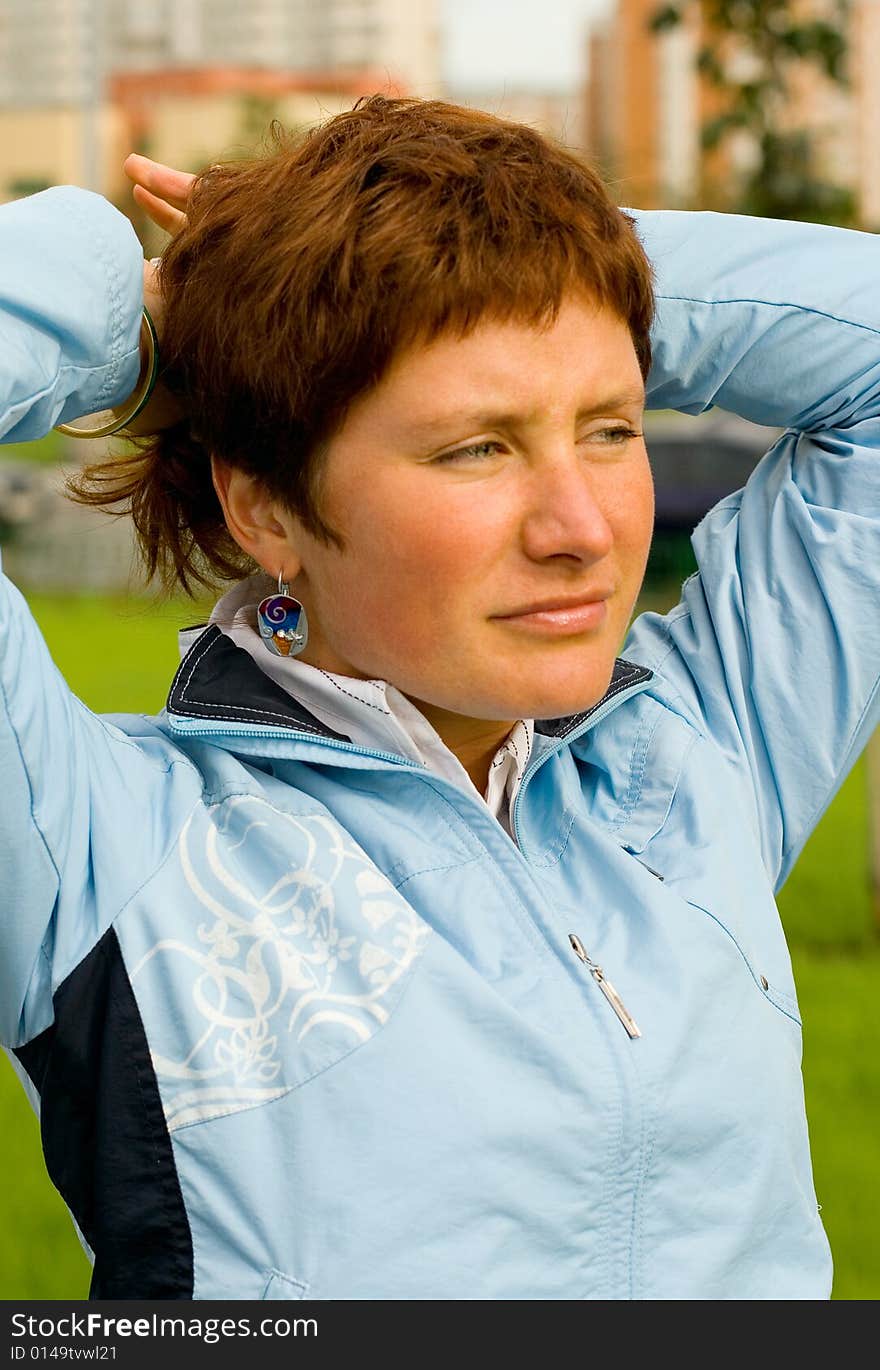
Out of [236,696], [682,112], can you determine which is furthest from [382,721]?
[682,112]

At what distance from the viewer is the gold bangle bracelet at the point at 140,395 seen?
6.24ft

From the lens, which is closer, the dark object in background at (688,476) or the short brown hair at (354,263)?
the short brown hair at (354,263)

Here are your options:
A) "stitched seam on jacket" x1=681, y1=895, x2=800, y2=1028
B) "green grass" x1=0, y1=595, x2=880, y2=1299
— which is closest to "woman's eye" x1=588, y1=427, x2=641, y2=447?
"stitched seam on jacket" x1=681, y1=895, x2=800, y2=1028

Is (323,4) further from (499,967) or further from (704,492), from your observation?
(499,967)

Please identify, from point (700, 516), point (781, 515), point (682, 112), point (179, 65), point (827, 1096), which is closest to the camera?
point (781, 515)

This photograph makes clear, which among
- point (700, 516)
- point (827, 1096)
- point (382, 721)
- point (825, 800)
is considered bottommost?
point (700, 516)

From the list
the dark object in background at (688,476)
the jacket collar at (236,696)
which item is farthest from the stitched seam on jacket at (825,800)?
the dark object in background at (688,476)

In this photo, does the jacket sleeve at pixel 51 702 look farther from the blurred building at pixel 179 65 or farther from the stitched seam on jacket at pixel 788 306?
the blurred building at pixel 179 65

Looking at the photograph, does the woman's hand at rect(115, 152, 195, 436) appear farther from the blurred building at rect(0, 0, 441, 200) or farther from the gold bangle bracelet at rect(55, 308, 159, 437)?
the blurred building at rect(0, 0, 441, 200)

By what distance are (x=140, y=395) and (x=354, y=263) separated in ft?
1.12

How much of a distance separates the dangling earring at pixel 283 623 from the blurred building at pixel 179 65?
51988 mm

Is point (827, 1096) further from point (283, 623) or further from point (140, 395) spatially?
point (140, 395)

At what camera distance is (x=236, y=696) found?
180cm
